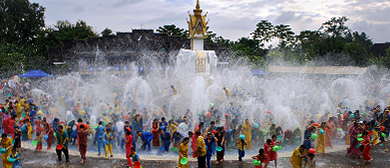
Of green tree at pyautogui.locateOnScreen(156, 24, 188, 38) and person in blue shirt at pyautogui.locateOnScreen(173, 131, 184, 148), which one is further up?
green tree at pyautogui.locateOnScreen(156, 24, 188, 38)

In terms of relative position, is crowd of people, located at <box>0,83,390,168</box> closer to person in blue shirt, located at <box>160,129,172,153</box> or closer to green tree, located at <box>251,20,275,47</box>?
person in blue shirt, located at <box>160,129,172,153</box>

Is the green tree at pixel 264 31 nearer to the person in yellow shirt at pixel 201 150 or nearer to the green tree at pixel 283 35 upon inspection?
the green tree at pixel 283 35

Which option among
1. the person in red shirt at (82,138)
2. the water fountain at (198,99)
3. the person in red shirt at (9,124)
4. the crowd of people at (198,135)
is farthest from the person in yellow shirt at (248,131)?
the person in red shirt at (9,124)

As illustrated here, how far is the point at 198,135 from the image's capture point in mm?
8211

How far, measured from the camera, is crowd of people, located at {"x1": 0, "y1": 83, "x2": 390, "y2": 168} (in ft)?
25.5

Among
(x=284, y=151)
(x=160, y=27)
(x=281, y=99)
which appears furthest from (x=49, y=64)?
(x=284, y=151)

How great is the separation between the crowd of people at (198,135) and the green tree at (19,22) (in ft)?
116

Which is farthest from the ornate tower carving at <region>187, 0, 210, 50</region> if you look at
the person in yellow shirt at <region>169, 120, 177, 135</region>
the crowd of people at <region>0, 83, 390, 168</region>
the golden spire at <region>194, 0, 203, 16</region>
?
the person in yellow shirt at <region>169, 120, 177, 135</region>

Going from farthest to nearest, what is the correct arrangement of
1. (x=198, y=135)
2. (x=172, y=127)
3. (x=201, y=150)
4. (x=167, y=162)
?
(x=172, y=127) < (x=167, y=162) < (x=198, y=135) < (x=201, y=150)

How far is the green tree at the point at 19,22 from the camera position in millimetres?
42438

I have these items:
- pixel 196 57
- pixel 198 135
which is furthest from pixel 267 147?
pixel 196 57

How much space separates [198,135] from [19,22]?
1802 inches

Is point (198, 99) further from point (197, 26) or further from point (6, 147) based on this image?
point (6, 147)

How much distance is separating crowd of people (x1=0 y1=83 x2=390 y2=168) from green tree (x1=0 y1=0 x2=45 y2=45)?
3536cm
